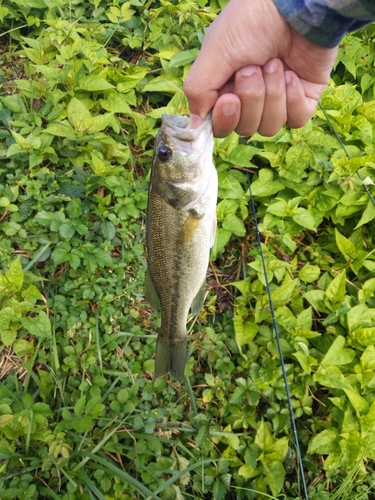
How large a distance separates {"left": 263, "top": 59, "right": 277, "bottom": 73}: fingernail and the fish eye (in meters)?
0.53

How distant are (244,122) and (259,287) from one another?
150 centimetres

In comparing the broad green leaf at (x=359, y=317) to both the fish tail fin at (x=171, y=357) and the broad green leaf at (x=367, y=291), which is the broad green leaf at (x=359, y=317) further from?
the fish tail fin at (x=171, y=357)

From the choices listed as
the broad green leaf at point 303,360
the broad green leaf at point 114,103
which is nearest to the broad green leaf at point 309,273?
the broad green leaf at point 303,360

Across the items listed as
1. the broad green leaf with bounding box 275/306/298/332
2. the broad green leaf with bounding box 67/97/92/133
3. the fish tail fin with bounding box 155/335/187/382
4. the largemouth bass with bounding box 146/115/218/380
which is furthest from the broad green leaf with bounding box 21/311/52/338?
the broad green leaf with bounding box 275/306/298/332

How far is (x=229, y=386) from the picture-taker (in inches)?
111

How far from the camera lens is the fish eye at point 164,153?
173 centimetres

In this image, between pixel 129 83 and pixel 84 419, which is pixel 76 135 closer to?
pixel 129 83

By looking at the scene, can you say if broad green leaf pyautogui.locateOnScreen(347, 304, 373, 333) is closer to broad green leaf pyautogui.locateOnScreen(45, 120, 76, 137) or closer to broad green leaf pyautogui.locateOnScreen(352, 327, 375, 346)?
broad green leaf pyautogui.locateOnScreen(352, 327, 375, 346)

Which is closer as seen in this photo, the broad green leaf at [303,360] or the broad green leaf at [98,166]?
the broad green leaf at [303,360]

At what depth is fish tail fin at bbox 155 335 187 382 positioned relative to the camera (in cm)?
212

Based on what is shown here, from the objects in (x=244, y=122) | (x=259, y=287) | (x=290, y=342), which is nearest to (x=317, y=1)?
(x=244, y=122)

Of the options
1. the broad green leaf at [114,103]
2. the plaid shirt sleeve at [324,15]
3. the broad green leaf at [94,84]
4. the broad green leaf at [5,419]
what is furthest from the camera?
the broad green leaf at [114,103]

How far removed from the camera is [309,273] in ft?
9.84

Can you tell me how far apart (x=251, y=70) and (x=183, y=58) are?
1.99 meters
